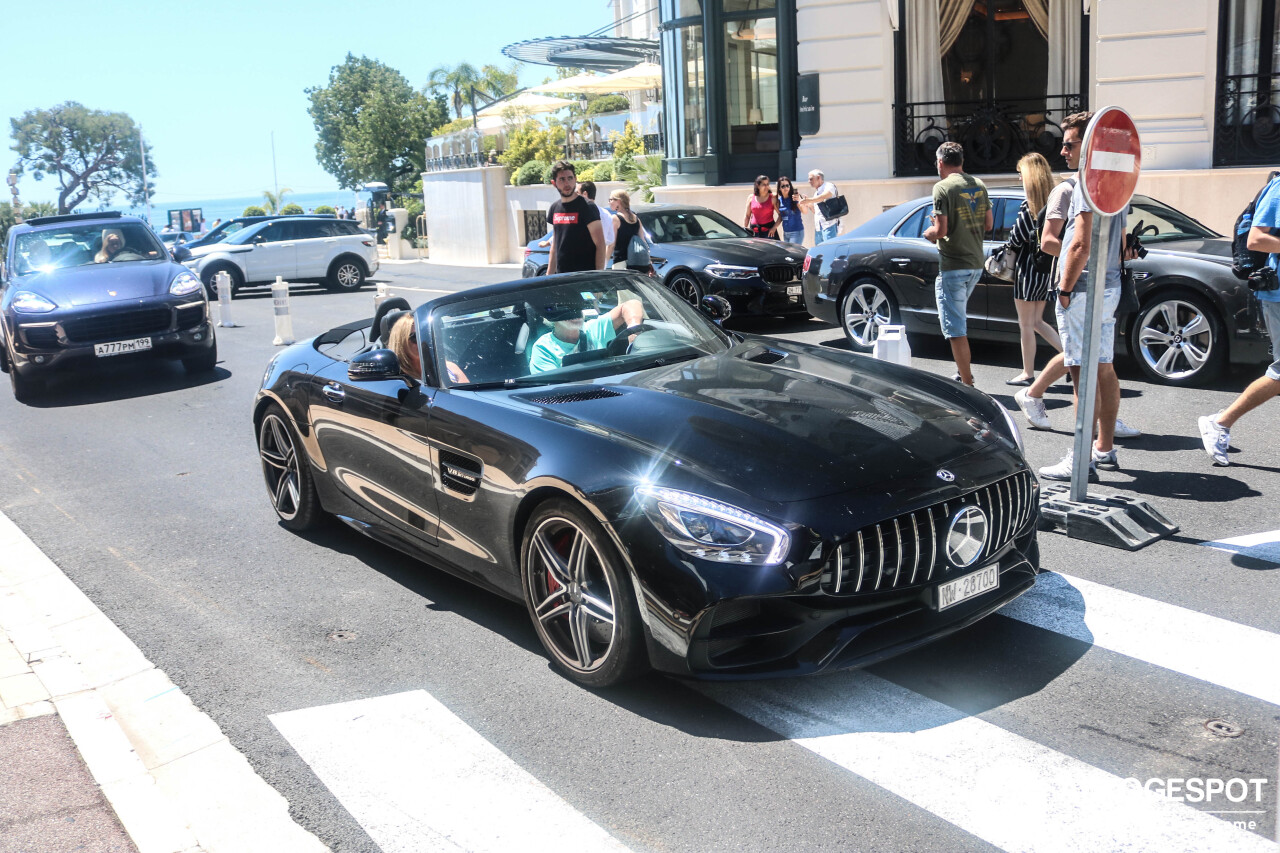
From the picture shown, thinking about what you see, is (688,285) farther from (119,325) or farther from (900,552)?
(900,552)

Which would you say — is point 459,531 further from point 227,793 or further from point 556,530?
point 227,793

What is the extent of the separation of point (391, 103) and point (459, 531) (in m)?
73.8

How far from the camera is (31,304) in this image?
1240 cm

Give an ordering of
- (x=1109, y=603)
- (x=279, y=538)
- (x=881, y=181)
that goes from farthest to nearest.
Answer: (x=881, y=181) < (x=279, y=538) < (x=1109, y=603)

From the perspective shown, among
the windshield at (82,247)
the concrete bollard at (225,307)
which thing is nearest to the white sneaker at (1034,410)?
the windshield at (82,247)

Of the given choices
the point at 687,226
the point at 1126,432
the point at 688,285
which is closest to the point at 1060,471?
the point at 1126,432

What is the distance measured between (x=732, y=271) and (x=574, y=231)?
3377mm

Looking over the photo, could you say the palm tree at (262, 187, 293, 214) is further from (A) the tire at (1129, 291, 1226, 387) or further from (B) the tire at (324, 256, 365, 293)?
(A) the tire at (1129, 291, 1226, 387)

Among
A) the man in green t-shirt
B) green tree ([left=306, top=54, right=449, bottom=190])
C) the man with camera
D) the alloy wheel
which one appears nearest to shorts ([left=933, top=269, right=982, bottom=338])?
the man in green t-shirt

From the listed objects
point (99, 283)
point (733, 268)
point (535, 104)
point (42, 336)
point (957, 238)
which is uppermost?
point (535, 104)

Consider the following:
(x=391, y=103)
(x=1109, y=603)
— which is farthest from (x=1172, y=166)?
(x=391, y=103)

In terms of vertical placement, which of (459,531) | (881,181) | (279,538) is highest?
(881,181)

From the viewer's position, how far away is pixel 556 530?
440 centimetres

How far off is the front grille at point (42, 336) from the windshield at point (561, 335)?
28.0 feet
